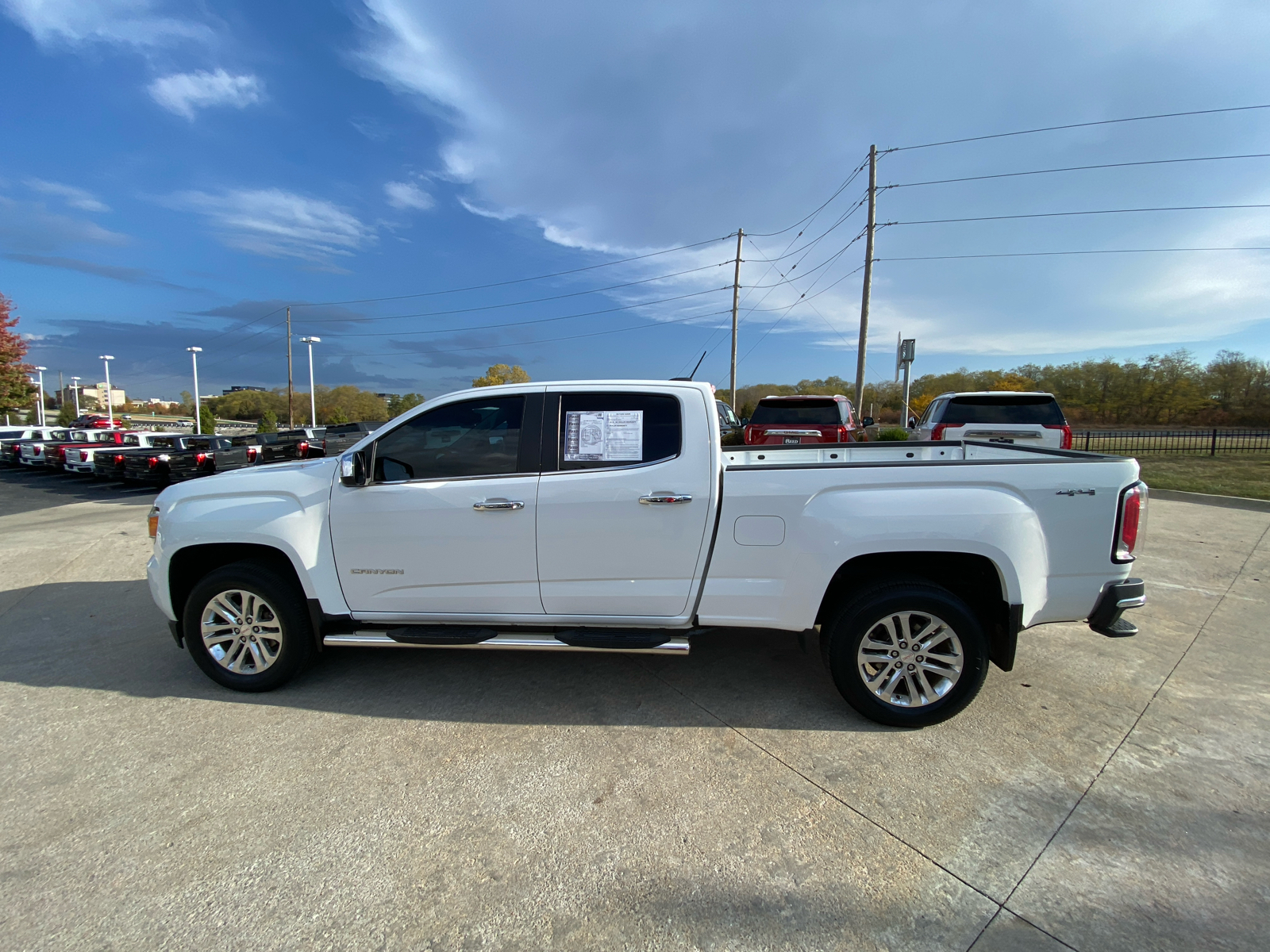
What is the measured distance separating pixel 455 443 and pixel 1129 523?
3.56 meters

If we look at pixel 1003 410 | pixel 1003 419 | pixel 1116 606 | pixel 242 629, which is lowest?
pixel 242 629

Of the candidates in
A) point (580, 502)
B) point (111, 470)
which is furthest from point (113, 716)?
point (111, 470)

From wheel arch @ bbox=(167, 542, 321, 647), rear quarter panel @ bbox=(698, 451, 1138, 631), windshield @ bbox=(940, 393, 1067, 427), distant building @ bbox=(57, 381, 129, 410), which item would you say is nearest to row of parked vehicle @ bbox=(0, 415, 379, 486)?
wheel arch @ bbox=(167, 542, 321, 647)

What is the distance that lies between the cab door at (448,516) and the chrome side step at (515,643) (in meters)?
0.15

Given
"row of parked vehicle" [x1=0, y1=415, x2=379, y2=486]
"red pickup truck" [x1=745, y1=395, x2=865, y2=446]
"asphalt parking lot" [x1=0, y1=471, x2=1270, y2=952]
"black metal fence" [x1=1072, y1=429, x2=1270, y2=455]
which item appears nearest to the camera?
"asphalt parking lot" [x1=0, y1=471, x2=1270, y2=952]

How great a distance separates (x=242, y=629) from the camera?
3.60 meters

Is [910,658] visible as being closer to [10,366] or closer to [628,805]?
[628,805]

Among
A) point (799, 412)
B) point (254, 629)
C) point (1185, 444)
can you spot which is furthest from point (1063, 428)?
point (1185, 444)

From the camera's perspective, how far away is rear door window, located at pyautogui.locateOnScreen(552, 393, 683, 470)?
3.36 m

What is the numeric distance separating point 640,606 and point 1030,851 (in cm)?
194

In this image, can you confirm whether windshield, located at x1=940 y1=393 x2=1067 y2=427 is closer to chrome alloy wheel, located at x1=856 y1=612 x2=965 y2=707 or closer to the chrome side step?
chrome alloy wheel, located at x1=856 y1=612 x2=965 y2=707

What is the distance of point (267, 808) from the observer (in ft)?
8.52

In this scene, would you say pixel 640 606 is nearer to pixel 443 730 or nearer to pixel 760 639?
pixel 443 730

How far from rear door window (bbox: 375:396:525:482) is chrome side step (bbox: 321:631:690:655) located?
35.7 inches
